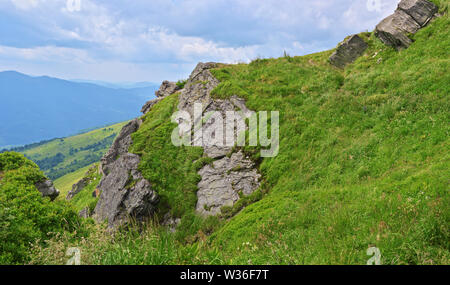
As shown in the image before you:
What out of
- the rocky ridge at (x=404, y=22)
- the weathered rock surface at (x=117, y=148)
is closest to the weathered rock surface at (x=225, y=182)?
the weathered rock surface at (x=117, y=148)

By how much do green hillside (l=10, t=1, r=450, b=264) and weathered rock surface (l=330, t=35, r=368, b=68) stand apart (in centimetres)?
78

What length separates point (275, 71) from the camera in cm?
2277

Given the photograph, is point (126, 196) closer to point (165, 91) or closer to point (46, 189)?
point (46, 189)

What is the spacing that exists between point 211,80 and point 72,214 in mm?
16873

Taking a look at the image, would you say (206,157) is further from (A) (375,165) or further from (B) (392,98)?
(B) (392,98)

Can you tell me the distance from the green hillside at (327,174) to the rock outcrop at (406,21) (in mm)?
669

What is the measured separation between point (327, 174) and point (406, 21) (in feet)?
55.5

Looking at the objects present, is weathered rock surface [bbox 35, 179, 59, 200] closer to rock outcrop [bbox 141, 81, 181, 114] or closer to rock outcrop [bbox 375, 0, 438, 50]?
rock outcrop [bbox 141, 81, 181, 114]

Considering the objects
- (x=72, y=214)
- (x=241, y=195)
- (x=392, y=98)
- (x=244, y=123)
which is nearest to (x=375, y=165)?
(x=392, y=98)

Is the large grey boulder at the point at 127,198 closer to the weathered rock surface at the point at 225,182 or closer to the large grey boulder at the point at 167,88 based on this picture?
the weathered rock surface at the point at 225,182

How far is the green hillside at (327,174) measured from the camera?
5.42m

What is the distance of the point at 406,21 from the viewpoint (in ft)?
65.5

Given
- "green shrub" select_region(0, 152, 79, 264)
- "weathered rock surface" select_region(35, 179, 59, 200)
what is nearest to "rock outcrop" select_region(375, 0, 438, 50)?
"green shrub" select_region(0, 152, 79, 264)

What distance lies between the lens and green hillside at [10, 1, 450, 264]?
17.8 feet
